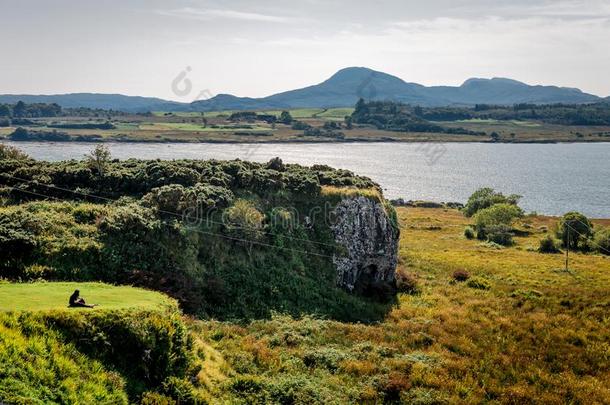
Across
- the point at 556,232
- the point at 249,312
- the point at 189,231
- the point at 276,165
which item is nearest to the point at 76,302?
the point at 249,312

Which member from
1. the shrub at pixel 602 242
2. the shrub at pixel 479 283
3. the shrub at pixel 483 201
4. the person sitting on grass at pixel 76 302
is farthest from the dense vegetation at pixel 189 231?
the shrub at pixel 483 201

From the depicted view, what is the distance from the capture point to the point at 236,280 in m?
36.1

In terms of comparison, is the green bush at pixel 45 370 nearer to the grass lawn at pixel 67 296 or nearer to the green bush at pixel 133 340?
the green bush at pixel 133 340

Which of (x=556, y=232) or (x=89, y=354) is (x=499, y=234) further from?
(x=89, y=354)

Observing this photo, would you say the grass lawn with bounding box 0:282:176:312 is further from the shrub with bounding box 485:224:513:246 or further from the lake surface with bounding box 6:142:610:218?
the lake surface with bounding box 6:142:610:218

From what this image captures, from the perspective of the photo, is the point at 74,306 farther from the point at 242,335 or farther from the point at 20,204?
the point at 20,204

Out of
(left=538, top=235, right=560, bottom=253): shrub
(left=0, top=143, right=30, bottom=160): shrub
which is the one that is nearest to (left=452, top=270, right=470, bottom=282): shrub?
(left=538, top=235, right=560, bottom=253): shrub

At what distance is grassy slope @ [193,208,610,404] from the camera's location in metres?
25.1

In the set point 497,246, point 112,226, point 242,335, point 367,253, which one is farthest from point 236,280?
point 497,246

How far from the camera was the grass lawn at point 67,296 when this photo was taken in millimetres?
19672

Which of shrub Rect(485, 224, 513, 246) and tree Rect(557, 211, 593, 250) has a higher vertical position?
tree Rect(557, 211, 593, 250)

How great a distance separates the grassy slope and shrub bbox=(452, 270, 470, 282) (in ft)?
13.4

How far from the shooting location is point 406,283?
160 feet

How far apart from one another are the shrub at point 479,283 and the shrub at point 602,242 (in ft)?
126
